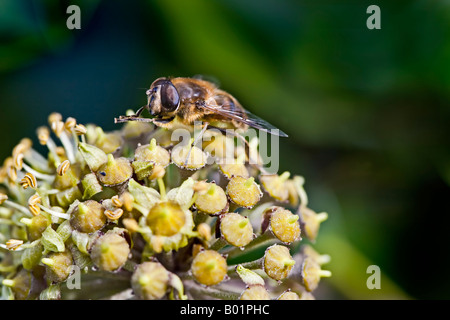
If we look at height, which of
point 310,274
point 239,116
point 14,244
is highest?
point 239,116

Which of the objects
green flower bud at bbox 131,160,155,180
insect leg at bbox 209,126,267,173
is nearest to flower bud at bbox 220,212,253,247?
green flower bud at bbox 131,160,155,180

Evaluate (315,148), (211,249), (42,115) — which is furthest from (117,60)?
(211,249)

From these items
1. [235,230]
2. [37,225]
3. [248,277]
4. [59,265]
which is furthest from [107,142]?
[248,277]

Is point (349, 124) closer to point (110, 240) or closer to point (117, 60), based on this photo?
point (117, 60)

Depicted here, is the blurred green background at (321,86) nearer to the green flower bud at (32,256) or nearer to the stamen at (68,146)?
the stamen at (68,146)

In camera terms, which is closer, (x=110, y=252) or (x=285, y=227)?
(x=110, y=252)

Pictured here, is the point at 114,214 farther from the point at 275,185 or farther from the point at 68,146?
the point at 275,185
